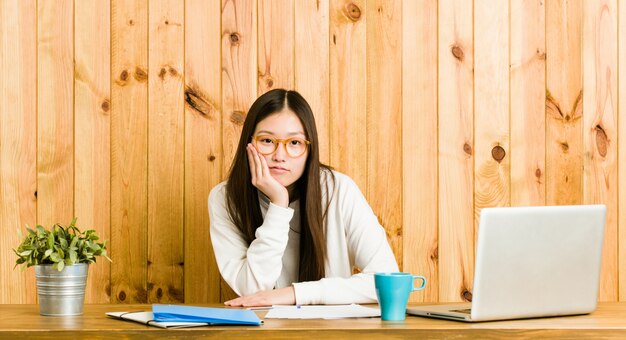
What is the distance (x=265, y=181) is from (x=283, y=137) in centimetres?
15

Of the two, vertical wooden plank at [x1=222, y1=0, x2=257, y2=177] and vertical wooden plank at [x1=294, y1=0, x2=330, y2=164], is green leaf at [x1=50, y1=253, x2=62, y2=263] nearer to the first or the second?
vertical wooden plank at [x1=222, y1=0, x2=257, y2=177]

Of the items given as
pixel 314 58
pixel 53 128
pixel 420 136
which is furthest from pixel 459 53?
pixel 53 128

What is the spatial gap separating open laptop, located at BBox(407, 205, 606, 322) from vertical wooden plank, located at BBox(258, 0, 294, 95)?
115cm

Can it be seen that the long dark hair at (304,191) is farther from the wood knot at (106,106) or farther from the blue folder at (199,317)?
the blue folder at (199,317)

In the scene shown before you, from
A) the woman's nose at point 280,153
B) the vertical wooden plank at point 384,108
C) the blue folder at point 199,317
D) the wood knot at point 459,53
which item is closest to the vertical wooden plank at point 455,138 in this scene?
the wood knot at point 459,53

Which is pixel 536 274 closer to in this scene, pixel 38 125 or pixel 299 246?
pixel 299 246

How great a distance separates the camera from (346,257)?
2258 millimetres

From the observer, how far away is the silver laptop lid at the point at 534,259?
4.53 feet

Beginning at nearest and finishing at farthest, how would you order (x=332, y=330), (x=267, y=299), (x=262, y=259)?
(x=332, y=330), (x=267, y=299), (x=262, y=259)

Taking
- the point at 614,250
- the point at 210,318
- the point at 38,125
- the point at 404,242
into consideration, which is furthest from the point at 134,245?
the point at 614,250

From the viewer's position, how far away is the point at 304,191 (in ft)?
7.29

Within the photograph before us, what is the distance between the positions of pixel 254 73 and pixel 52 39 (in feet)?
2.19

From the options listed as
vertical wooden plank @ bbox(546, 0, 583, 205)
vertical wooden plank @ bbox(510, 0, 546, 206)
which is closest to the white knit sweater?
vertical wooden plank @ bbox(510, 0, 546, 206)

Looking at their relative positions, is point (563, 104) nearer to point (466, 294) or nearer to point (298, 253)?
point (466, 294)
